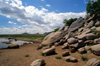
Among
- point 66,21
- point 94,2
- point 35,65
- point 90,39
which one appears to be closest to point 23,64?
point 35,65

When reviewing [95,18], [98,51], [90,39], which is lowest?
[98,51]

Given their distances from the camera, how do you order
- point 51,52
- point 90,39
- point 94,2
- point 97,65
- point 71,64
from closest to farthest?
1. point 97,65
2. point 71,64
3. point 51,52
4. point 90,39
5. point 94,2

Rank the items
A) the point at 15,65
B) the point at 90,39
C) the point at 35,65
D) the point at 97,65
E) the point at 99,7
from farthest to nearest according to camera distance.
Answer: the point at 99,7, the point at 90,39, the point at 15,65, the point at 35,65, the point at 97,65

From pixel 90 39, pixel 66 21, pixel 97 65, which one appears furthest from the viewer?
pixel 66 21

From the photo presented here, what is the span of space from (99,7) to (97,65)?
56.5 feet

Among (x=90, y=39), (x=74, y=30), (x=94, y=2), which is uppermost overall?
(x=94, y=2)

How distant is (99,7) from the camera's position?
16.5 meters

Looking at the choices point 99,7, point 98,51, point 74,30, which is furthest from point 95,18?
point 98,51

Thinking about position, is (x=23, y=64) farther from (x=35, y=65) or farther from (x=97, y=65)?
(x=97, y=65)

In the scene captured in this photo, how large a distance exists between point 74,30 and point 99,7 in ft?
27.8

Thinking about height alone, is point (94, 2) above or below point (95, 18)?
above

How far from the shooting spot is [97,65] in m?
5.12

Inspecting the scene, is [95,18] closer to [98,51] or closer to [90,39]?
[90,39]

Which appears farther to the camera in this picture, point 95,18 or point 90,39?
point 95,18
